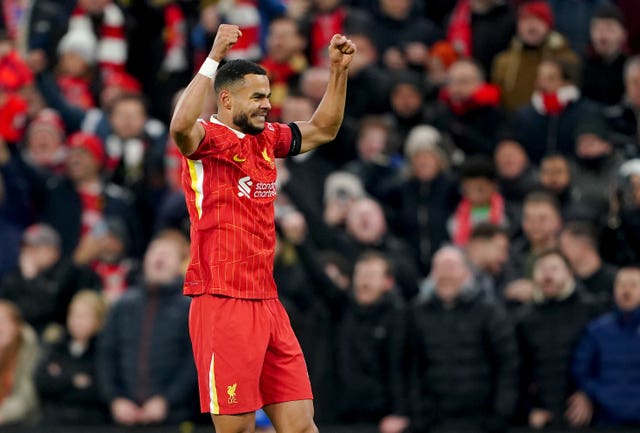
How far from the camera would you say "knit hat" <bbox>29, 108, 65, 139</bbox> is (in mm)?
13961

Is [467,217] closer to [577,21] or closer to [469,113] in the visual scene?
[469,113]

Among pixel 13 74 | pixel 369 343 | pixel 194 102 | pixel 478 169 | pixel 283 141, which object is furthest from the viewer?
pixel 13 74

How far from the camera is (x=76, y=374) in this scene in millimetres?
11969

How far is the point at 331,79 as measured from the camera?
8414 mm

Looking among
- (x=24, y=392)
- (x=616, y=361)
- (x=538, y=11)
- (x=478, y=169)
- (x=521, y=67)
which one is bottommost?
(x=24, y=392)

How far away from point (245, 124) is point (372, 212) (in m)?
4.45

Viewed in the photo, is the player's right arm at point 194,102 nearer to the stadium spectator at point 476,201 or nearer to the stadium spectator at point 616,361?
the stadium spectator at point 616,361

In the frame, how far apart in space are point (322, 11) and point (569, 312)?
16.3 feet

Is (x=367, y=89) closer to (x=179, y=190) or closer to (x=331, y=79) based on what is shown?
(x=179, y=190)

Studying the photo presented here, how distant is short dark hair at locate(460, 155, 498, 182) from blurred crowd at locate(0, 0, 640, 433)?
17 mm

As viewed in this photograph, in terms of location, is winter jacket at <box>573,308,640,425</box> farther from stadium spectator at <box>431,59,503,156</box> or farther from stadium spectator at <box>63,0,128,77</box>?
stadium spectator at <box>63,0,128,77</box>

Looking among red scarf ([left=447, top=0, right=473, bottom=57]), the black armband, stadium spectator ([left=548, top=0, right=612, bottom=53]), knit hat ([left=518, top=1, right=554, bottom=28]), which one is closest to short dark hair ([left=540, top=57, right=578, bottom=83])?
knit hat ([left=518, top=1, right=554, bottom=28])

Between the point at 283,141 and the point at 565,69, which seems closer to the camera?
the point at 283,141

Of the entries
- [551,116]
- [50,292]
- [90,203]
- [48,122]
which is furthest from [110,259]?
[551,116]
